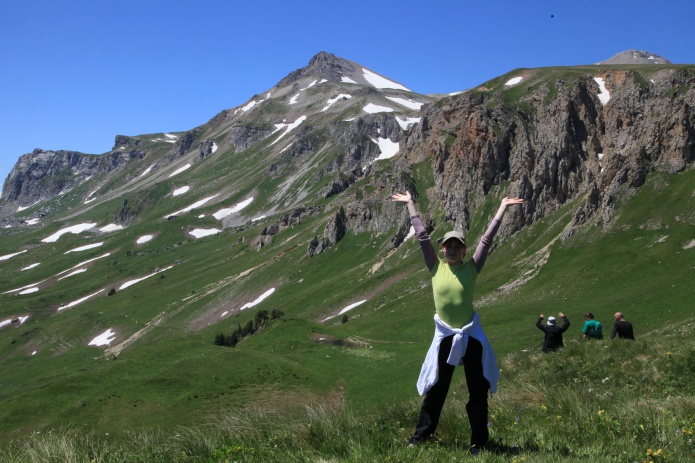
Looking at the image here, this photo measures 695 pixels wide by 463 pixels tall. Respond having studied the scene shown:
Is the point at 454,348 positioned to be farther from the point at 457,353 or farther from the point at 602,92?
the point at 602,92

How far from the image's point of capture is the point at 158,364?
154ft

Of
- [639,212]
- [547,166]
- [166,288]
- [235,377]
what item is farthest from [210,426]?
[166,288]

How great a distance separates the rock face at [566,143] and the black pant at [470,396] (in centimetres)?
8399

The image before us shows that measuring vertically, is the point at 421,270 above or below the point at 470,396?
below

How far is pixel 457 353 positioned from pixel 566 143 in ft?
372

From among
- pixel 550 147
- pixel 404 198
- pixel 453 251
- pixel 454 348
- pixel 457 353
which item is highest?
pixel 550 147

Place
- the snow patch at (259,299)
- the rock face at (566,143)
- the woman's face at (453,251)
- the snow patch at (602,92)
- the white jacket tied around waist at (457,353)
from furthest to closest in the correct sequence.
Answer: the snow patch at (259,299)
the snow patch at (602,92)
the rock face at (566,143)
the woman's face at (453,251)
the white jacket tied around waist at (457,353)

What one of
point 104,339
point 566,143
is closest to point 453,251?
point 566,143

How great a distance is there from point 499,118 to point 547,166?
32.4 metres

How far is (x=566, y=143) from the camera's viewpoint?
112m

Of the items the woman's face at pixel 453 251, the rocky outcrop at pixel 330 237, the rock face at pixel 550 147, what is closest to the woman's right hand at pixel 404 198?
the woman's face at pixel 453 251

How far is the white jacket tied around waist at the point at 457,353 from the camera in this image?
9727mm

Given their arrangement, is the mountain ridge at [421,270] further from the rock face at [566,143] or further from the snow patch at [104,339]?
the snow patch at [104,339]

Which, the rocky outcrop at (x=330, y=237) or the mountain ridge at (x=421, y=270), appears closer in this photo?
the mountain ridge at (x=421, y=270)
